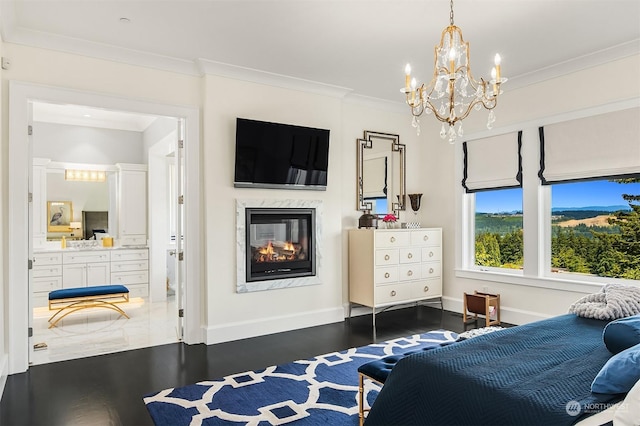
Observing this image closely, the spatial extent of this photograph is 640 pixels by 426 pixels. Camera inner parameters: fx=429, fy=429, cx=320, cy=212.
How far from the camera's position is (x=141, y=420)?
269 centimetres

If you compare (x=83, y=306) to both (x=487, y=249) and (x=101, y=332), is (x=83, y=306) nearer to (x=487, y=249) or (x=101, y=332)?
(x=101, y=332)

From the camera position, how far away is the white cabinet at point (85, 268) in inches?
253

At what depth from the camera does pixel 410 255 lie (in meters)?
5.40

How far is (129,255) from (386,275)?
4.17 meters

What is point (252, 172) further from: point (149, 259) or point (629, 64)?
point (629, 64)

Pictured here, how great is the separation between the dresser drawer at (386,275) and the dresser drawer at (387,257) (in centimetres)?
6

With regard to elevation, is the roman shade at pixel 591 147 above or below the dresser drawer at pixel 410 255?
above

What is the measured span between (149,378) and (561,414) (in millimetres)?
3011

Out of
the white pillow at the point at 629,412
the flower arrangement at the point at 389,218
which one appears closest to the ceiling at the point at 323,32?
the flower arrangement at the point at 389,218

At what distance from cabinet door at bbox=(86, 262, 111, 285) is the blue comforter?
5837mm

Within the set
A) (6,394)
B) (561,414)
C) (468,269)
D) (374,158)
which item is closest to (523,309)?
(468,269)

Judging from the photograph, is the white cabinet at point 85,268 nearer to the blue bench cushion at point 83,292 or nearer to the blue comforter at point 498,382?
the blue bench cushion at point 83,292

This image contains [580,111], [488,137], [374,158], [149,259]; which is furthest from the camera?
[149,259]

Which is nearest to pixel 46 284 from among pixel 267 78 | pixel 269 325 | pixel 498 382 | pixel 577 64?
pixel 269 325
